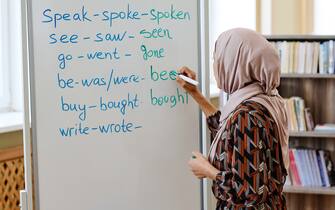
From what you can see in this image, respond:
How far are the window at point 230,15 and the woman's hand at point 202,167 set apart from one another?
90.6 inches

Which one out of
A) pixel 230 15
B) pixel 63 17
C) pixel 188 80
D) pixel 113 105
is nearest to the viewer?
pixel 63 17

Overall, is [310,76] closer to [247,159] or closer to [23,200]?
[247,159]

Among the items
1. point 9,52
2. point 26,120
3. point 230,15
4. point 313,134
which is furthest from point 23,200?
point 230,15

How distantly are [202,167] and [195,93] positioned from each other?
0.32m

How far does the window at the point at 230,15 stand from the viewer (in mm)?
4234

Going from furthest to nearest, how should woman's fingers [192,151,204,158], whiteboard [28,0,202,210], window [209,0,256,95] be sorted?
1. window [209,0,256,95]
2. woman's fingers [192,151,204,158]
3. whiteboard [28,0,202,210]

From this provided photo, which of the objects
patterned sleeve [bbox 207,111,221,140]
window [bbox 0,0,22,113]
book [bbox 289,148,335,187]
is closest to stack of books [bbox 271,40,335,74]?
book [bbox 289,148,335,187]

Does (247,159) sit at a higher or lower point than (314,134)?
higher

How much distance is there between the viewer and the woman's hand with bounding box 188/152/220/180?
183 cm

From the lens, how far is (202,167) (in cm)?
188

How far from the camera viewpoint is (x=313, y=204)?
346cm

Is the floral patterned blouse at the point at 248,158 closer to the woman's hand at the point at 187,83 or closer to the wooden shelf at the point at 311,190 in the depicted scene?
the woman's hand at the point at 187,83

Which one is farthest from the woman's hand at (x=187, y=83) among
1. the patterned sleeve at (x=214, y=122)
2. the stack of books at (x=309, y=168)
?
the stack of books at (x=309, y=168)

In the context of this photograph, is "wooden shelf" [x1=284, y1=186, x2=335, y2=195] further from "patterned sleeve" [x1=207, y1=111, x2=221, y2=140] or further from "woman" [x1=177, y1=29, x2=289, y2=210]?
"woman" [x1=177, y1=29, x2=289, y2=210]
